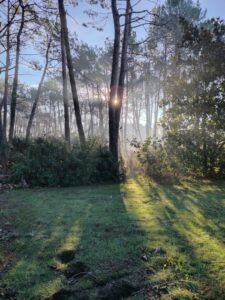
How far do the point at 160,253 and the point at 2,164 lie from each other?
8.40m

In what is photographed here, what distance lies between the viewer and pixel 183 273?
3.18 metres

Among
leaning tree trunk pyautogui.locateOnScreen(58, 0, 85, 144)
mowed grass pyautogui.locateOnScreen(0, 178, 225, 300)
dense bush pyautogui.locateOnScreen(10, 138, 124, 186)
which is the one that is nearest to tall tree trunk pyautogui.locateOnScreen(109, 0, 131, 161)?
dense bush pyautogui.locateOnScreen(10, 138, 124, 186)

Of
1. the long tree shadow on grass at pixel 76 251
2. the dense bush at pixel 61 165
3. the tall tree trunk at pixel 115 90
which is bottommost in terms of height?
the long tree shadow on grass at pixel 76 251

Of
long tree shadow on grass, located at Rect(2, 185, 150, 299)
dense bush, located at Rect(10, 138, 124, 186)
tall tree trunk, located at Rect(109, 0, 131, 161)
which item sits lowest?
long tree shadow on grass, located at Rect(2, 185, 150, 299)

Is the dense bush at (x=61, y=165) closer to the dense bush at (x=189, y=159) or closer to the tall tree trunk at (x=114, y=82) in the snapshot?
the dense bush at (x=189, y=159)

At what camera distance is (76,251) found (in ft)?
12.5

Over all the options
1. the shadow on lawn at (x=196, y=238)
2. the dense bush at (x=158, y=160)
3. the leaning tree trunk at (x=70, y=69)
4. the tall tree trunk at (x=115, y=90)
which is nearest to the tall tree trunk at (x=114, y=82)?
the tall tree trunk at (x=115, y=90)

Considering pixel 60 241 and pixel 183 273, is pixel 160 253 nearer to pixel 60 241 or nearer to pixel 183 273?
pixel 183 273

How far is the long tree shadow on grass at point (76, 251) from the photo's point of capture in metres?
3.01

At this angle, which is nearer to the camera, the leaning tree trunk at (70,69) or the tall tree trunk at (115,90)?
the tall tree trunk at (115,90)

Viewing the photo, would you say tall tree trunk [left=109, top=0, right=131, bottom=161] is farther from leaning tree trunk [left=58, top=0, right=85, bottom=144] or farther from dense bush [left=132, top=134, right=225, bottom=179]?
leaning tree trunk [left=58, top=0, right=85, bottom=144]

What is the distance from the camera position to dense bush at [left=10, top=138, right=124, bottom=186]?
29.4ft

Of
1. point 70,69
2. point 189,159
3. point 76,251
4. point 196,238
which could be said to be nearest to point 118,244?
point 76,251

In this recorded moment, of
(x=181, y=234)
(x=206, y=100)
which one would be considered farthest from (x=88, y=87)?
(x=181, y=234)
